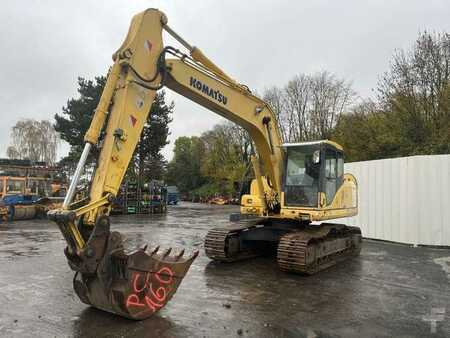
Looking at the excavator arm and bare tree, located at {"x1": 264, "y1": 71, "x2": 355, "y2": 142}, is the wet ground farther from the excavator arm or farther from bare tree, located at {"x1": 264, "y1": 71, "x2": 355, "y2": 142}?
bare tree, located at {"x1": 264, "y1": 71, "x2": 355, "y2": 142}

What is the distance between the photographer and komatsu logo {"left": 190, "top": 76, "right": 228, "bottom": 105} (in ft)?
21.9

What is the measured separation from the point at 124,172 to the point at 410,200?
9540mm

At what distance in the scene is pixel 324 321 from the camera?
5039 mm

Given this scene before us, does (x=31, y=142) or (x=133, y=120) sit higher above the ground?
(x=31, y=142)

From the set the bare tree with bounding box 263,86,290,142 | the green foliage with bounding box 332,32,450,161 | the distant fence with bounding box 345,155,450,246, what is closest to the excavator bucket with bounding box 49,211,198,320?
the distant fence with bounding box 345,155,450,246

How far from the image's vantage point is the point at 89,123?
1202 inches

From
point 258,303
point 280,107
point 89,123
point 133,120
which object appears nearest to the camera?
point 133,120

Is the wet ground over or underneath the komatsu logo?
underneath

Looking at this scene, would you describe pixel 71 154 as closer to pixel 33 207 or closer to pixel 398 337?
pixel 33 207

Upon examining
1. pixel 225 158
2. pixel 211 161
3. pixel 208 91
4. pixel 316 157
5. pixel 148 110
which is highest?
pixel 225 158

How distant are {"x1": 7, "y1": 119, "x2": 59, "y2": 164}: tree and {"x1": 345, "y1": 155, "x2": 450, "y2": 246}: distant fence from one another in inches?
1975

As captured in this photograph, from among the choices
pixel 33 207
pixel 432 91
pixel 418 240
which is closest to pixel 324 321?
pixel 418 240

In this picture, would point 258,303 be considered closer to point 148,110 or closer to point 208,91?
point 148,110

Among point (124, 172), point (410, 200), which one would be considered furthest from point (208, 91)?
point (410, 200)
